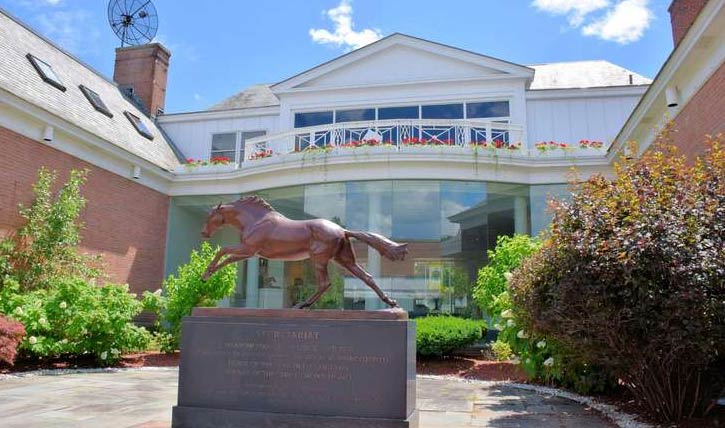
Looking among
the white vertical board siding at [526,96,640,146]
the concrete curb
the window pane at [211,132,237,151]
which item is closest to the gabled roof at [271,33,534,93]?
the white vertical board siding at [526,96,640,146]

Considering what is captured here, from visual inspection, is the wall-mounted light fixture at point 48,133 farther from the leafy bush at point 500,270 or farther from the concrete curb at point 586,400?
the leafy bush at point 500,270

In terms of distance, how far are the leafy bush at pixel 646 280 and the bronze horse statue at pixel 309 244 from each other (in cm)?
200

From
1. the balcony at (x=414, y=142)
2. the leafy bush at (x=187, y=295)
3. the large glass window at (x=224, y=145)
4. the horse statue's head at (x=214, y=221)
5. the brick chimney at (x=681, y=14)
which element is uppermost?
the brick chimney at (x=681, y=14)

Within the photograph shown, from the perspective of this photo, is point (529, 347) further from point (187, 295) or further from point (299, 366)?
point (187, 295)

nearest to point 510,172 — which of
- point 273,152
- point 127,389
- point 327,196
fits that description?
point 327,196

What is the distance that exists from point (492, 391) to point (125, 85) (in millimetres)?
19165

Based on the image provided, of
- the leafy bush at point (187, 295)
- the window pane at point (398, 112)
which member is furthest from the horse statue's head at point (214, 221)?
the window pane at point (398, 112)

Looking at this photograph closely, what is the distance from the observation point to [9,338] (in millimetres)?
9844

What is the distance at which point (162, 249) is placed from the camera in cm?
1881

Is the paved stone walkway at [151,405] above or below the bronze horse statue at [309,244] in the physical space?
below

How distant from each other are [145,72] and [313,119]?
7498 mm

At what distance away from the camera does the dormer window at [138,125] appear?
762 inches

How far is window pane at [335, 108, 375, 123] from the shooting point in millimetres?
19250

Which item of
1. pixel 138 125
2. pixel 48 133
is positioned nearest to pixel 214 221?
pixel 48 133
